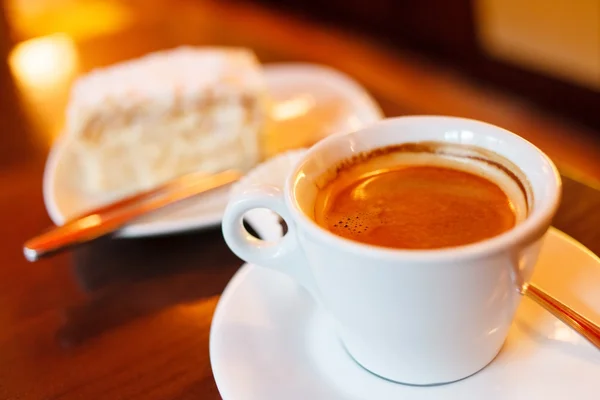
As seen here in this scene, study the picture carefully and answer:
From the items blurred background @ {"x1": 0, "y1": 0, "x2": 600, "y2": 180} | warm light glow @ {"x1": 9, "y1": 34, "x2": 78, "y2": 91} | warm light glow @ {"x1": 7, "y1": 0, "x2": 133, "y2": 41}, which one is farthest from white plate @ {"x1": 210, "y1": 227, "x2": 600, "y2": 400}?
warm light glow @ {"x1": 7, "y1": 0, "x2": 133, "y2": 41}

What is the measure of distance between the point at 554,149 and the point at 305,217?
1786 millimetres

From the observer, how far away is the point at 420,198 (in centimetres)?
58

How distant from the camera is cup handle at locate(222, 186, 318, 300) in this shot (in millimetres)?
510

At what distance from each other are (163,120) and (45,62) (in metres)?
0.59

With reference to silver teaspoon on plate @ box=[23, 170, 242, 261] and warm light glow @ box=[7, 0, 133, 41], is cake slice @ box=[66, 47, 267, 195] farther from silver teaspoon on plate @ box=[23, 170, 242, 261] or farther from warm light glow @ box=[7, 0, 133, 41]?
warm light glow @ box=[7, 0, 133, 41]

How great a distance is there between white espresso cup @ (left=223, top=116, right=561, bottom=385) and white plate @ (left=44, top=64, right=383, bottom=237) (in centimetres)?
21

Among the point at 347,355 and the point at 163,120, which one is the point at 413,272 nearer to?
the point at 347,355

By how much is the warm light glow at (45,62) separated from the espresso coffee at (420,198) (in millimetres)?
896

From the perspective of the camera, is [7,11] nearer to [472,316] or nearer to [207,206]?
[207,206]

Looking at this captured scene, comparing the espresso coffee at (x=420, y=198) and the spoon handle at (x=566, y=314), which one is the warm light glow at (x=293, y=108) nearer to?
the espresso coffee at (x=420, y=198)

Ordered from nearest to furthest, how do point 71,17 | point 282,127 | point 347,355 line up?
point 347,355 → point 282,127 → point 71,17

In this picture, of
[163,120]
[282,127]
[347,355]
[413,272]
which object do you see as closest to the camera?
[413,272]

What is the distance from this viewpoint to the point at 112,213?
0.77 meters

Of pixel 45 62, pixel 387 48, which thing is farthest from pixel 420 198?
pixel 387 48
